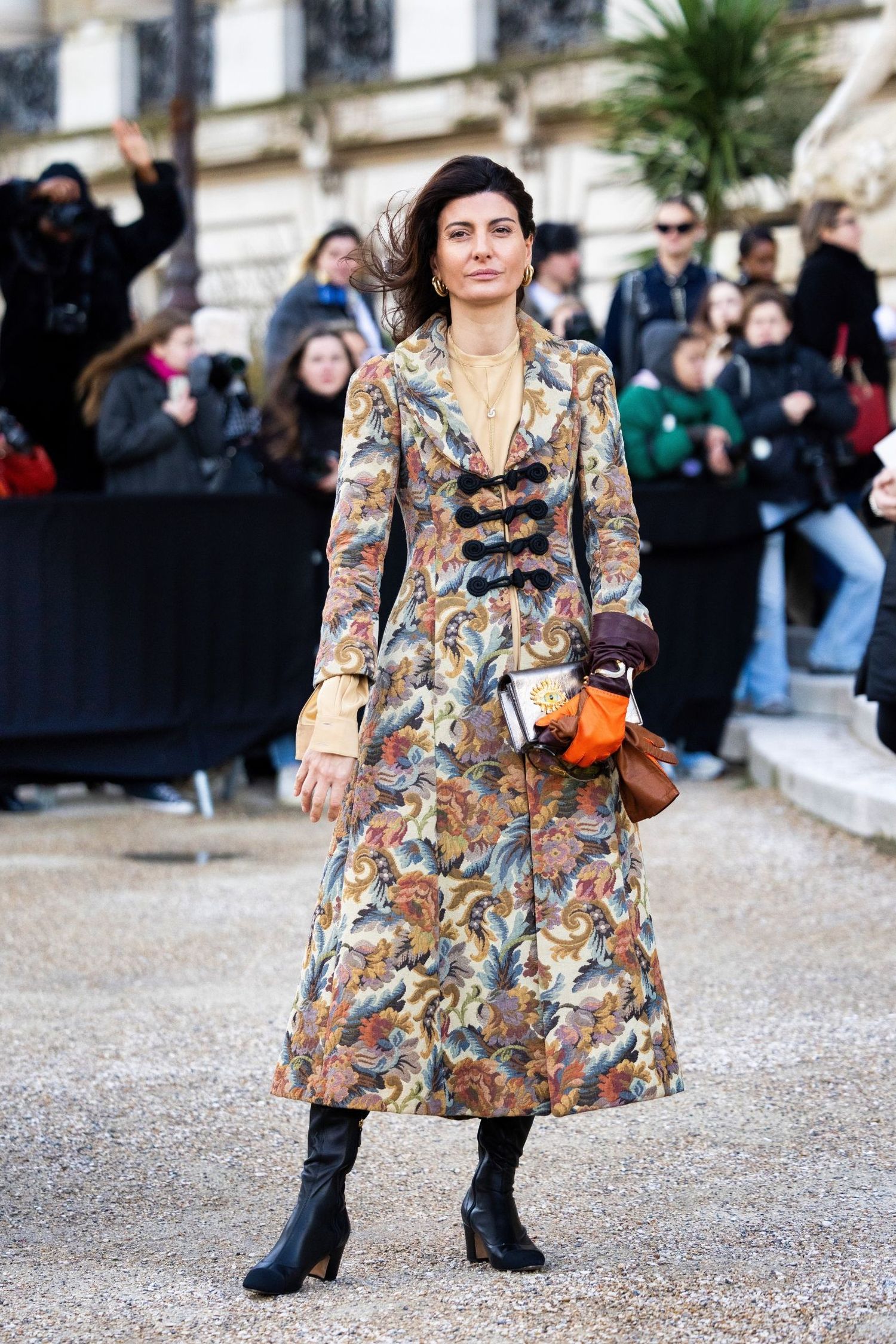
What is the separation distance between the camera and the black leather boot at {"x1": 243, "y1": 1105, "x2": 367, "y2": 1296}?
3.45m

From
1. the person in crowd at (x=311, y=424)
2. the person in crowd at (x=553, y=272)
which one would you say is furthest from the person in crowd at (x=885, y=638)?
the person in crowd at (x=553, y=272)

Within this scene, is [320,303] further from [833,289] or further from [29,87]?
[29,87]

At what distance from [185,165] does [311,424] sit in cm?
628

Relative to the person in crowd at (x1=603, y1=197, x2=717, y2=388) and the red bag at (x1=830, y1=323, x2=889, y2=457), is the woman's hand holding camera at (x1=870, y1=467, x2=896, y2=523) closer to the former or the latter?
the red bag at (x1=830, y1=323, x2=889, y2=457)

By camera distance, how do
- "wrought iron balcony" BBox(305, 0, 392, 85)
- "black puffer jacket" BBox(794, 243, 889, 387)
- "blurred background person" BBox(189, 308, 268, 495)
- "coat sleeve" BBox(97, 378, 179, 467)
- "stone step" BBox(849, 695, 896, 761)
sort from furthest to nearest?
"wrought iron balcony" BBox(305, 0, 392, 85)
"black puffer jacket" BBox(794, 243, 889, 387)
"blurred background person" BBox(189, 308, 268, 495)
"coat sleeve" BBox(97, 378, 179, 467)
"stone step" BBox(849, 695, 896, 761)

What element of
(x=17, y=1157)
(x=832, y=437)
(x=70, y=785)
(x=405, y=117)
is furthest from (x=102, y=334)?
(x=405, y=117)

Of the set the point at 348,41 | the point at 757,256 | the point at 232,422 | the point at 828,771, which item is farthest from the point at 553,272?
the point at 348,41

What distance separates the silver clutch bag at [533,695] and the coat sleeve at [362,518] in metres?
0.23

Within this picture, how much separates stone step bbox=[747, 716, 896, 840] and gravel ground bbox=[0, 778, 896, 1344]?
1.85ft

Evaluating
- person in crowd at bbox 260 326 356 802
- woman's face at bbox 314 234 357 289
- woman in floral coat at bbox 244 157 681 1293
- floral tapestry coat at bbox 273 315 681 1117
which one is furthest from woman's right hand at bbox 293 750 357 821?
woman's face at bbox 314 234 357 289

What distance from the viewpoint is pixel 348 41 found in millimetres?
27859

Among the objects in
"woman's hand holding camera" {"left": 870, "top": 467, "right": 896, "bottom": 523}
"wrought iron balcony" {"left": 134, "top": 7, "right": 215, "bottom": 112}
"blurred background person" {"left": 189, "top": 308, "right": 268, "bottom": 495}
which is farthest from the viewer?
"wrought iron balcony" {"left": 134, "top": 7, "right": 215, "bottom": 112}

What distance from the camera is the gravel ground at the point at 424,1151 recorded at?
3400 mm

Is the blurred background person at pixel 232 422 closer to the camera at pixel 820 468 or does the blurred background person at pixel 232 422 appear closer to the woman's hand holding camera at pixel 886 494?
the camera at pixel 820 468
